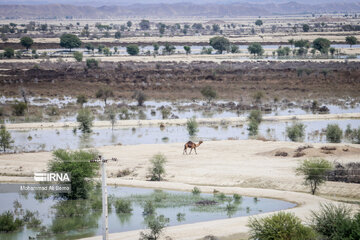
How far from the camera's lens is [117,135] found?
140 ft

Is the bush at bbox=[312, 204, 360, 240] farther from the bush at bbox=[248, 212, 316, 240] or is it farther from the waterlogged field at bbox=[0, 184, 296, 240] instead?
the waterlogged field at bbox=[0, 184, 296, 240]

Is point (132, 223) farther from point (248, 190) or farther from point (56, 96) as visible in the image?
point (56, 96)

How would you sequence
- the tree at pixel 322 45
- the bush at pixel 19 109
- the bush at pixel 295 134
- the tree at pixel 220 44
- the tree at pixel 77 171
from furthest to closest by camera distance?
the tree at pixel 220 44 < the tree at pixel 322 45 < the bush at pixel 19 109 < the bush at pixel 295 134 < the tree at pixel 77 171

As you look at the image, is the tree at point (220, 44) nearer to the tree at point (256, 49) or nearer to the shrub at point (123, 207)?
the tree at point (256, 49)

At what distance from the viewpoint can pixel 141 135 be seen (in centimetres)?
4288

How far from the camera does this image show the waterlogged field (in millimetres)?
22812

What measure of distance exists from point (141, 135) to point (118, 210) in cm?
1798

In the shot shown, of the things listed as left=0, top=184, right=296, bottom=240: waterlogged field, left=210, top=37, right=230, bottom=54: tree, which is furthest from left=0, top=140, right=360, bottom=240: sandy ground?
left=210, top=37, right=230, bottom=54: tree

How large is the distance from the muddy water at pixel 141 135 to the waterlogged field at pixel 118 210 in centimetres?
985

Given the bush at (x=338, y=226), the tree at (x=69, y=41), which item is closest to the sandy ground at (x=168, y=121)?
the bush at (x=338, y=226)

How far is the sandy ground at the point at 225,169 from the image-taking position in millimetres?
27283

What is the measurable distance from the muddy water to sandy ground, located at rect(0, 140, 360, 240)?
280 centimetres

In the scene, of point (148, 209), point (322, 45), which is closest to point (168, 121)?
point (148, 209)

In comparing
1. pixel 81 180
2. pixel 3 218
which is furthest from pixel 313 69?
pixel 3 218
